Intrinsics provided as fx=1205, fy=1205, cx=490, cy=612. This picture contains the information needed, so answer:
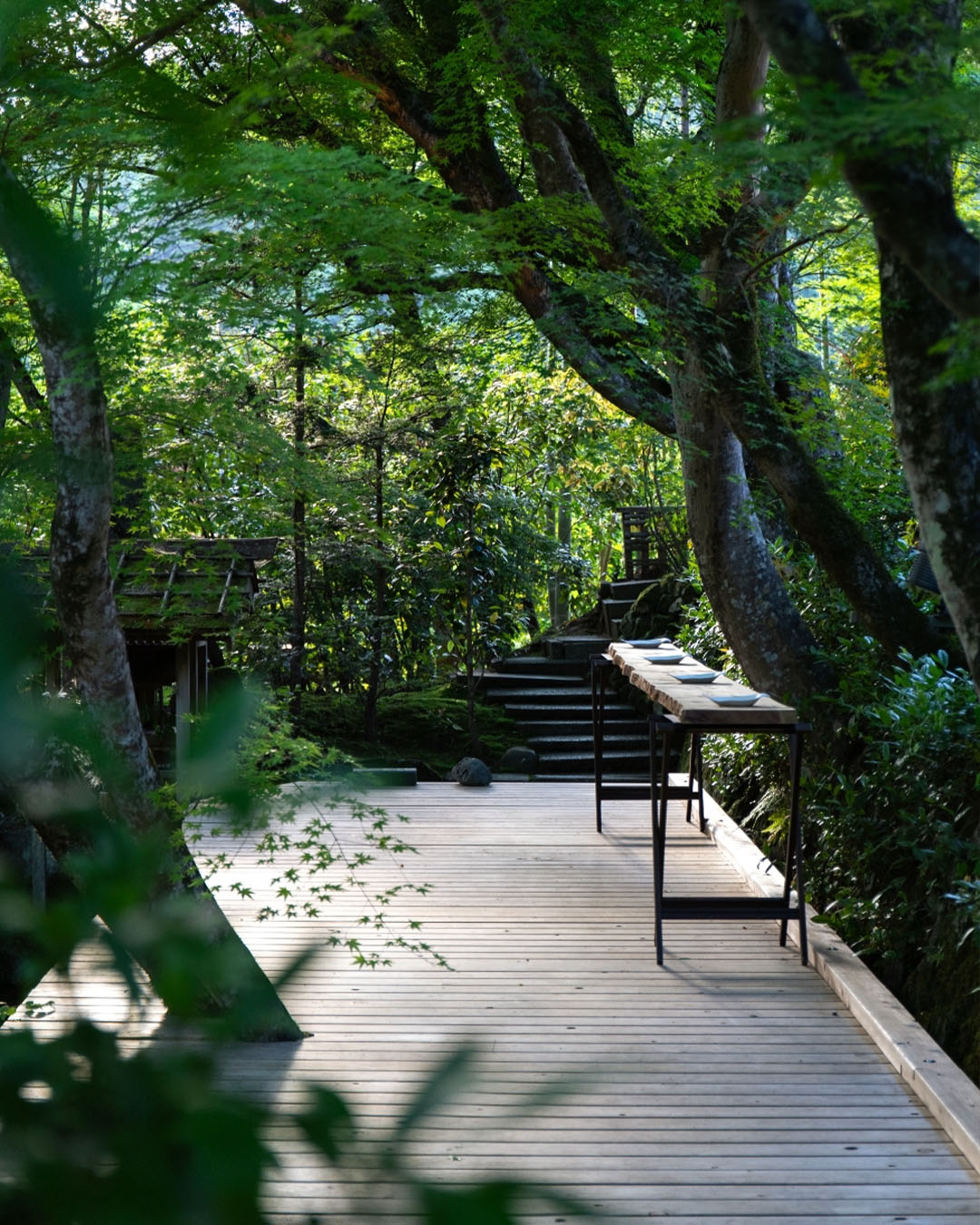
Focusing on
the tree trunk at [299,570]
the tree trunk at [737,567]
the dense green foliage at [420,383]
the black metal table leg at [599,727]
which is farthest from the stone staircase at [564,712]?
the tree trunk at [737,567]

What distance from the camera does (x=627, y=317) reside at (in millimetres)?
6359

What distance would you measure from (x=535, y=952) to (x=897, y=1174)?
1.91 m

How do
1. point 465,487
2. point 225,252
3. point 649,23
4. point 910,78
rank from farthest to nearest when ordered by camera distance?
point 465,487 → point 649,23 → point 225,252 → point 910,78

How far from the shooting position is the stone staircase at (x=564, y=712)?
30.6ft

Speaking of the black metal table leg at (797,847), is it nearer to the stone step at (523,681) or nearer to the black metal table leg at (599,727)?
the black metal table leg at (599,727)

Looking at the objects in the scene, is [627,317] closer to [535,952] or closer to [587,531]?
[535,952]

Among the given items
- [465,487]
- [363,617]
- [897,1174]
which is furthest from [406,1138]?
[465,487]

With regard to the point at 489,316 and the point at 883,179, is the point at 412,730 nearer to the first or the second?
the point at 489,316

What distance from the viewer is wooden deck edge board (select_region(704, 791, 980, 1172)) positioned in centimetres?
319

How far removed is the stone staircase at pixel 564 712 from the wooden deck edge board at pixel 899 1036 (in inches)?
148

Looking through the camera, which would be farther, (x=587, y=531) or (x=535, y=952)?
(x=587, y=531)

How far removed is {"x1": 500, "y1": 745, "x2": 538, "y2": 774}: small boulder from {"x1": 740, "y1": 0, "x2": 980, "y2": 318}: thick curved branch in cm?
769

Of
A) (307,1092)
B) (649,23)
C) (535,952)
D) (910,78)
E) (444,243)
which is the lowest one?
(535,952)

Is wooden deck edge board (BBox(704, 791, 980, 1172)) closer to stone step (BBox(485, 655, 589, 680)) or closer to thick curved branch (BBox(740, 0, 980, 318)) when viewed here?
thick curved branch (BBox(740, 0, 980, 318))
